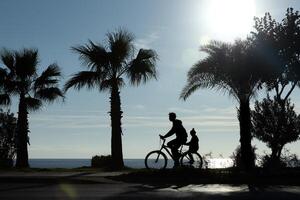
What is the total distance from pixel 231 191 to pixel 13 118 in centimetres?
3089

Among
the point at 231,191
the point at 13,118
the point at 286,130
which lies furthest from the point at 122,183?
the point at 13,118

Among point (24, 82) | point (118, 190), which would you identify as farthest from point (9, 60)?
point (118, 190)

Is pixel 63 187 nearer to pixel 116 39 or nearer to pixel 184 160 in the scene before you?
pixel 184 160

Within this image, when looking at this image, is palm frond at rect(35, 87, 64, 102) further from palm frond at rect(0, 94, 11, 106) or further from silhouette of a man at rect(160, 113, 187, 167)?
silhouette of a man at rect(160, 113, 187, 167)

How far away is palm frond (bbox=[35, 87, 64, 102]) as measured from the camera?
31.7m

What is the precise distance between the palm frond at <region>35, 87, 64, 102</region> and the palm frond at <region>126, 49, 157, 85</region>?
5034 mm

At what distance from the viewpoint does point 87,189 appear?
14617 millimetres

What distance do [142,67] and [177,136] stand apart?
9.21 meters

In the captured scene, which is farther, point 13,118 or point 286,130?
point 13,118

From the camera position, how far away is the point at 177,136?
775 inches

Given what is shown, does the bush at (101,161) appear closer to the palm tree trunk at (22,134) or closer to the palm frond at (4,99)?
the palm tree trunk at (22,134)

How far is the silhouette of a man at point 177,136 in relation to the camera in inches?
772

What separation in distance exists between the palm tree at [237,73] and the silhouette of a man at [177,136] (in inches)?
167

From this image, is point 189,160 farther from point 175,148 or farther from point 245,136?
point 245,136
